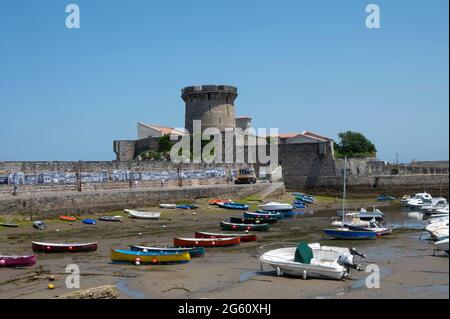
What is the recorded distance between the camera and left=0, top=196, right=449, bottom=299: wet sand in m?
12.7

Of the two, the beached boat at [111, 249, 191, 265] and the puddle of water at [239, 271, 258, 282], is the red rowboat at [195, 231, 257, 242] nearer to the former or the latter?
the beached boat at [111, 249, 191, 265]

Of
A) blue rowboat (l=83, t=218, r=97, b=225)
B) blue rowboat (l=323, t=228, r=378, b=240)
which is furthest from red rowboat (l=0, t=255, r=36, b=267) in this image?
blue rowboat (l=323, t=228, r=378, b=240)

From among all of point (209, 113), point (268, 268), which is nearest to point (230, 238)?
point (268, 268)

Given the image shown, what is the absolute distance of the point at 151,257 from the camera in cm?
1620

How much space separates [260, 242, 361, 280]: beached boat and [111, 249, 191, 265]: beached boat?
106 inches

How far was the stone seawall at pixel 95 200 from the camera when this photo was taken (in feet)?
89.0

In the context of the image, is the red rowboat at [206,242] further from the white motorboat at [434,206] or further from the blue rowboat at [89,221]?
the white motorboat at [434,206]

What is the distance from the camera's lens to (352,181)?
4994 centimetres

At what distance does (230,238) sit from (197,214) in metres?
12.2

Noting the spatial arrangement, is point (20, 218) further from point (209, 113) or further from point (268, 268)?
point (209, 113)

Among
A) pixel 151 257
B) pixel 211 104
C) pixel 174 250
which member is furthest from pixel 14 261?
pixel 211 104

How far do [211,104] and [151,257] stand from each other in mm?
45234

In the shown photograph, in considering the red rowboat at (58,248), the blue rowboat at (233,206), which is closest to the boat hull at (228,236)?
the red rowboat at (58,248)

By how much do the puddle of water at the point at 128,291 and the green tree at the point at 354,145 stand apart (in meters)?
60.7
